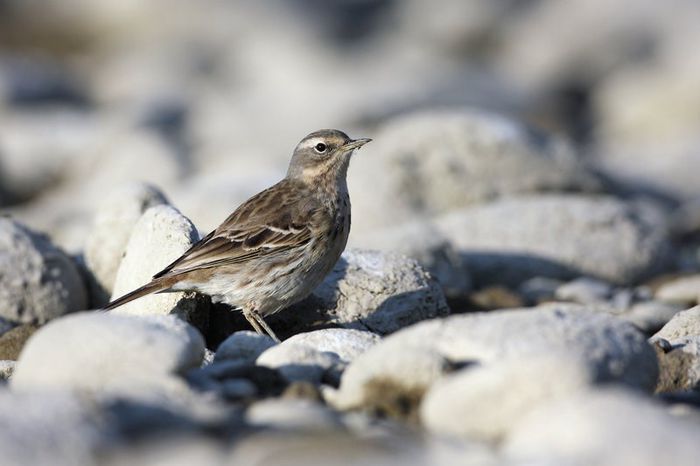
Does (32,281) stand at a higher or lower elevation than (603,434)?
higher

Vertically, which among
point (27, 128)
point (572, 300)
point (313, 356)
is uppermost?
point (27, 128)

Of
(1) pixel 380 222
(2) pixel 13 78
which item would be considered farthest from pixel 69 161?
(1) pixel 380 222

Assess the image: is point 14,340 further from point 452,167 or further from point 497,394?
point 452,167

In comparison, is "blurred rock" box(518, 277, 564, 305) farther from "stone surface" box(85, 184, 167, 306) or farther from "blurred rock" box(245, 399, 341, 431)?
"blurred rock" box(245, 399, 341, 431)

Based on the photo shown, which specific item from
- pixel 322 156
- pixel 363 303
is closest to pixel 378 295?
pixel 363 303

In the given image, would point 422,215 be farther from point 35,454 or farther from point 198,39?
point 198,39

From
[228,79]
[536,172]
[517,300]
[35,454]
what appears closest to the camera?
[35,454]

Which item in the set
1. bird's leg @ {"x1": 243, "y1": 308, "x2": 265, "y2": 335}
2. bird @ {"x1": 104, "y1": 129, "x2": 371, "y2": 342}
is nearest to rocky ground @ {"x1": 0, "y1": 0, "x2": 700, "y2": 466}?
bird @ {"x1": 104, "y1": 129, "x2": 371, "y2": 342}
